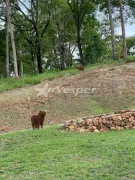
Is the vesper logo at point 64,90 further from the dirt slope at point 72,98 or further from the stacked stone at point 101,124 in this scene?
the stacked stone at point 101,124

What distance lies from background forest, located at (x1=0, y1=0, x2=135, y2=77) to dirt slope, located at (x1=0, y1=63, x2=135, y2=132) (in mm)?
4286

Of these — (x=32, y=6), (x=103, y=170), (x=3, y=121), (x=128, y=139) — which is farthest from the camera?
(x=32, y=6)

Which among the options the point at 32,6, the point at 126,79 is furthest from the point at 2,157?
the point at 32,6

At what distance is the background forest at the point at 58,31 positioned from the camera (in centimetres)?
2191

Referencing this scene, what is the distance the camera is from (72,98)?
14242mm

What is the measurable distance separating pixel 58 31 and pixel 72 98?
13.9 metres

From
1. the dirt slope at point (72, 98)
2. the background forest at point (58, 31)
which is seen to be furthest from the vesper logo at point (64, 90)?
the background forest at point (58, 31)

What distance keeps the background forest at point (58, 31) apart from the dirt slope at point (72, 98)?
14.1ft

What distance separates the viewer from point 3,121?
1204cm

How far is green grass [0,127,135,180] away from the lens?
4.47 meters

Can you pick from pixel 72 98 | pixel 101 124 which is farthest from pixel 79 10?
pixel 101 124

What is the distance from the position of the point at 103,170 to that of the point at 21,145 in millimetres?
2447

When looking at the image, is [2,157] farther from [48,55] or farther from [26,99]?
[48,55]

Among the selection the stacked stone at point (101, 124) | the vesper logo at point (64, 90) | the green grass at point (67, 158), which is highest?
the vesper logo at point (64, 90)
